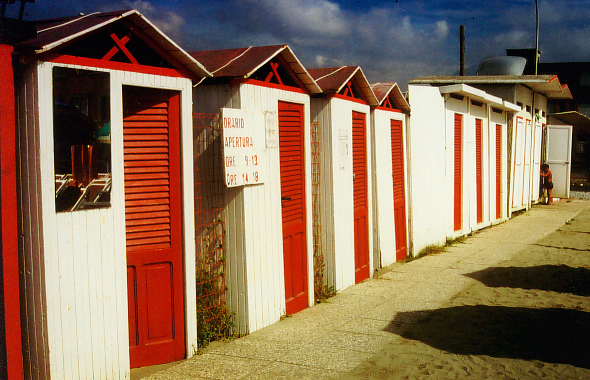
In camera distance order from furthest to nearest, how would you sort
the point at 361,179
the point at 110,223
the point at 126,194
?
the point at 361,179 → the point at 126,194 → the point at 110,223

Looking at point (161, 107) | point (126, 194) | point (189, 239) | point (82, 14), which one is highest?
point (82, 14)

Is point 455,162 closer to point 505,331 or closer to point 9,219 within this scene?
point 505,331

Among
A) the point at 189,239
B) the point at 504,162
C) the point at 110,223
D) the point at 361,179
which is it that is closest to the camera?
the point at 110,223

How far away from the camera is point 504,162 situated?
16266 millimetres

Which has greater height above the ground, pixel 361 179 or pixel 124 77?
pixel 124 77

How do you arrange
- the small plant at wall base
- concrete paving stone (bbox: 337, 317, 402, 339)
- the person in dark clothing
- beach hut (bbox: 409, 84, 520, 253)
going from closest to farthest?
the small plant at wall base
concrete paving stone (bbox: 337, 317, 402, 339)
beach hut (bbox: 409, 84, 520, 253)
the person in dark clothing

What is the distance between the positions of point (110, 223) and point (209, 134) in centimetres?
175

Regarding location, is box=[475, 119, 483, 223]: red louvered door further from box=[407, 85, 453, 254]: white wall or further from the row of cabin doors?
the row of cabin doors

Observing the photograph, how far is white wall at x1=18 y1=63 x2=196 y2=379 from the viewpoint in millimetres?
4113

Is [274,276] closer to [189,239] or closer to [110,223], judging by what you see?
[189,239]

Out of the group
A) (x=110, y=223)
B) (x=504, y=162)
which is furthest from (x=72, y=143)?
(x=504, y=162)

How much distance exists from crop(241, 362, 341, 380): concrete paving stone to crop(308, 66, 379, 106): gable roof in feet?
12.8

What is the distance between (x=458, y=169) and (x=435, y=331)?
768 cm

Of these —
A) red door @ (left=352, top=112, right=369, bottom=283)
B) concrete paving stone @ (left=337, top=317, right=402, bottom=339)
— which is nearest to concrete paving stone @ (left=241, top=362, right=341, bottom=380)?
concrete paving stone @ (left=337, top=317, right=402, bottom=339)
